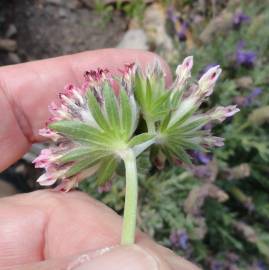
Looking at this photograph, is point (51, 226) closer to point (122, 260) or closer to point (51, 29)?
point (122, 260)

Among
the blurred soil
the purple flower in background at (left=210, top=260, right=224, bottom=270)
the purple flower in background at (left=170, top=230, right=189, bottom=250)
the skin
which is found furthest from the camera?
the blurred soil

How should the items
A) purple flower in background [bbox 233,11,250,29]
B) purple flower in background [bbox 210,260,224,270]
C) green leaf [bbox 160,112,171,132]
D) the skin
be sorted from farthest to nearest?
1. purple flower in background [bbox 233,11,250,29]
2. purple flower in background [bbox 210,260,224,270]
3. the skin
4. green leaf [bbox 160,112,171,132]

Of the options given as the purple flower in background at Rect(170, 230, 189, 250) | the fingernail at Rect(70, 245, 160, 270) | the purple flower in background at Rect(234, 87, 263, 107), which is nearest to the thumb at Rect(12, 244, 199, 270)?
the fingernail at Rect(70, 245, 160, 270)

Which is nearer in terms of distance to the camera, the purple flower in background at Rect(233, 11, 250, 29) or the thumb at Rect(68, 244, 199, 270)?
the thumb at Rect(68, 244, 199, 270)

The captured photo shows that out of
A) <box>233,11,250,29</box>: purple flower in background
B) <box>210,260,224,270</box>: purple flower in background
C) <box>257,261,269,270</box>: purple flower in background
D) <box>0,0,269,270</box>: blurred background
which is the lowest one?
<box>257,261,269,270</box>: purple flower in background

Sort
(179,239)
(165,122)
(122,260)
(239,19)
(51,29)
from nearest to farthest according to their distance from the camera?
(122,260), (165,122), (179,239), (239,19), (51,29)

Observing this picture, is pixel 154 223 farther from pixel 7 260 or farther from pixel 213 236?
pixel 7 260

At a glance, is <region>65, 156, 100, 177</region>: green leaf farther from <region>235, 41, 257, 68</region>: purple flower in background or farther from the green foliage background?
<region>235, 41, 257, 68</region>: purple flower in background

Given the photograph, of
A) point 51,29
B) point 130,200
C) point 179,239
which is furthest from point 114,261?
point 51,29
